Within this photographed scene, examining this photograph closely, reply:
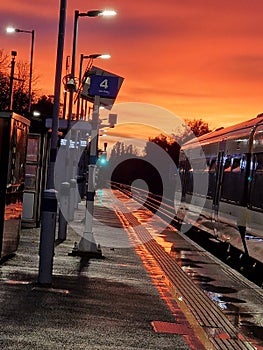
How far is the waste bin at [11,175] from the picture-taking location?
1227cm

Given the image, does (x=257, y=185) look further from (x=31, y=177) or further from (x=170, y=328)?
(x=31, y=177)

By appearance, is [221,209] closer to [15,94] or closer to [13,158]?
[13,158]

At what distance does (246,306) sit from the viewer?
37.4ft

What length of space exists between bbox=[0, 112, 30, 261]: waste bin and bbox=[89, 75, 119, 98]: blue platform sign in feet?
6.90

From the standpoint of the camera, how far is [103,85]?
15.5 metres

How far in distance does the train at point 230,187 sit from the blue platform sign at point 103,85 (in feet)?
9.56

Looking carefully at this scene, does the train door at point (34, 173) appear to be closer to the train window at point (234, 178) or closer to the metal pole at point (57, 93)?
the metal pole at point (57, 93)

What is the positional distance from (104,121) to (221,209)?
4185 mm

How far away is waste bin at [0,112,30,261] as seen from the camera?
40.3 ft

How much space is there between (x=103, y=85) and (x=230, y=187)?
437cm

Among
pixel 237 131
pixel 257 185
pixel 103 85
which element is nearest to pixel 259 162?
pixel 257 185

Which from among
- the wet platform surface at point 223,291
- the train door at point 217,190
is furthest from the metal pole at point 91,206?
the train door at point 217,190

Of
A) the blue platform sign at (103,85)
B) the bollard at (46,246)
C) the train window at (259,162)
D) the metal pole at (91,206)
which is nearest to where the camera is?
the bollard at (46,246)

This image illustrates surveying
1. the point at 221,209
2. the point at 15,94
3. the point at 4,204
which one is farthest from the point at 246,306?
the point at 15,94
